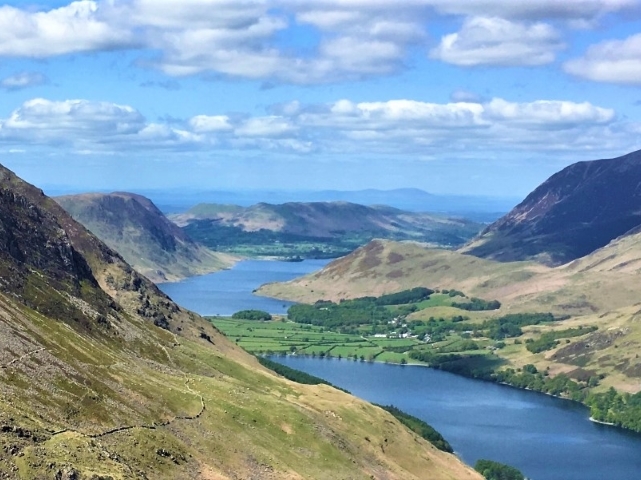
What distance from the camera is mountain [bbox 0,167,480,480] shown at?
108 meters

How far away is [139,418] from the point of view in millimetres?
138500

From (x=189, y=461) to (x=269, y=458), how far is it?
63.9ft

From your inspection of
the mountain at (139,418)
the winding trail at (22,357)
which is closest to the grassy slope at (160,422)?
the winding trail at (22,357)

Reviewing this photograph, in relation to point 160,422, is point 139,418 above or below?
above

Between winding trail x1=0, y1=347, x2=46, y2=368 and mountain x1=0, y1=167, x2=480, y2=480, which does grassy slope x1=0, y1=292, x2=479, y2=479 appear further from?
mountain x1=0, y1=167, x2=480, y2=480

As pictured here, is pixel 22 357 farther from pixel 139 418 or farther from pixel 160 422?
pixel 160 422

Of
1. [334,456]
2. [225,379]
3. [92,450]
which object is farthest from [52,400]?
[225,379]

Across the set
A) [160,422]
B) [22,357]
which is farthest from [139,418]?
[22,357]

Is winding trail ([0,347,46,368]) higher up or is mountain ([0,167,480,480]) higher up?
winding trail ([0,347,46,368])

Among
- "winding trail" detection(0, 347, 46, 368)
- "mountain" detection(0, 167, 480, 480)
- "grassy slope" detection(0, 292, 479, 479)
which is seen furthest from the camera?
"winding trail" detection(0, 347, 46, 368)

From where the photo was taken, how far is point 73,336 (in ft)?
550

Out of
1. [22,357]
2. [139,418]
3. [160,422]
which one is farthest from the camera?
[160,422]

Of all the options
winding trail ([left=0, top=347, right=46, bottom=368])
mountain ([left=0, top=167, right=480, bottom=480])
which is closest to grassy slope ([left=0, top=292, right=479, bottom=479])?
winding trail ([left=0, top=347, right=46, bottom=368])

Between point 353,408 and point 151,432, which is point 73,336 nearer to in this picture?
point 151,432
